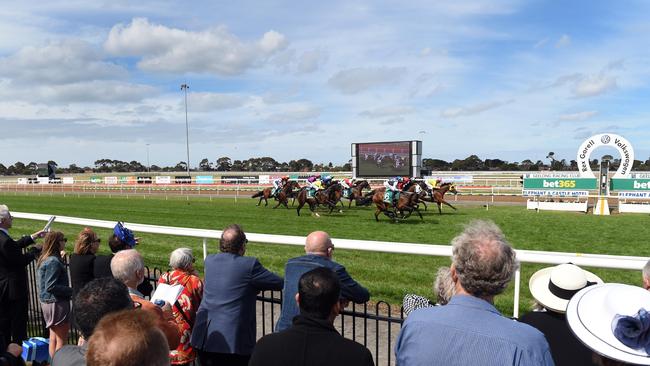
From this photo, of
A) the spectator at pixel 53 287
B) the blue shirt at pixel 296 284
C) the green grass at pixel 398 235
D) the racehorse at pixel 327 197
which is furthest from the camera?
the racehorse at pixel 327 197

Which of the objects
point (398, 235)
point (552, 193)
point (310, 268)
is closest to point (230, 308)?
point (310, 268)

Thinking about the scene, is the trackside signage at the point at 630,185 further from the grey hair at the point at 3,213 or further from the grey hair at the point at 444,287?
the grey hair at the point at 3,213

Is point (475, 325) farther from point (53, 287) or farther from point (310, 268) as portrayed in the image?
point (53, 287)

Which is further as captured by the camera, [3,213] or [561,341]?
[3,213]

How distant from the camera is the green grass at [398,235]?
8039 millimetres

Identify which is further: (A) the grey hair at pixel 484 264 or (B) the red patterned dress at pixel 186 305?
(B) the red patterned dress at pixel 186 305

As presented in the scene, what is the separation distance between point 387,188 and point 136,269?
51.1ft

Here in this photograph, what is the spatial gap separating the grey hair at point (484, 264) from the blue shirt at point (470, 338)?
6 centimetres

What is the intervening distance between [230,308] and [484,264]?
73.3 inches

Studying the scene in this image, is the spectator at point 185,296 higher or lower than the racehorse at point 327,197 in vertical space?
higher

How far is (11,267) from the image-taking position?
14.5 ft

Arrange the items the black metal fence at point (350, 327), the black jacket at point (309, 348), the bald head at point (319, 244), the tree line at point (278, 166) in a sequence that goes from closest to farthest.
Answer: the black jacket at point (309, 348), the bald head at point (319, 244), the black metal fence at point (350, 327), the tree line at point (278, 166)

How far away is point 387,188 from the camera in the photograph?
59.6 ft

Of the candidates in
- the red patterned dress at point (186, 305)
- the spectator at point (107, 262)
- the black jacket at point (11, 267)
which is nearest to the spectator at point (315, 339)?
the red patterned dress at point (186, 305)
